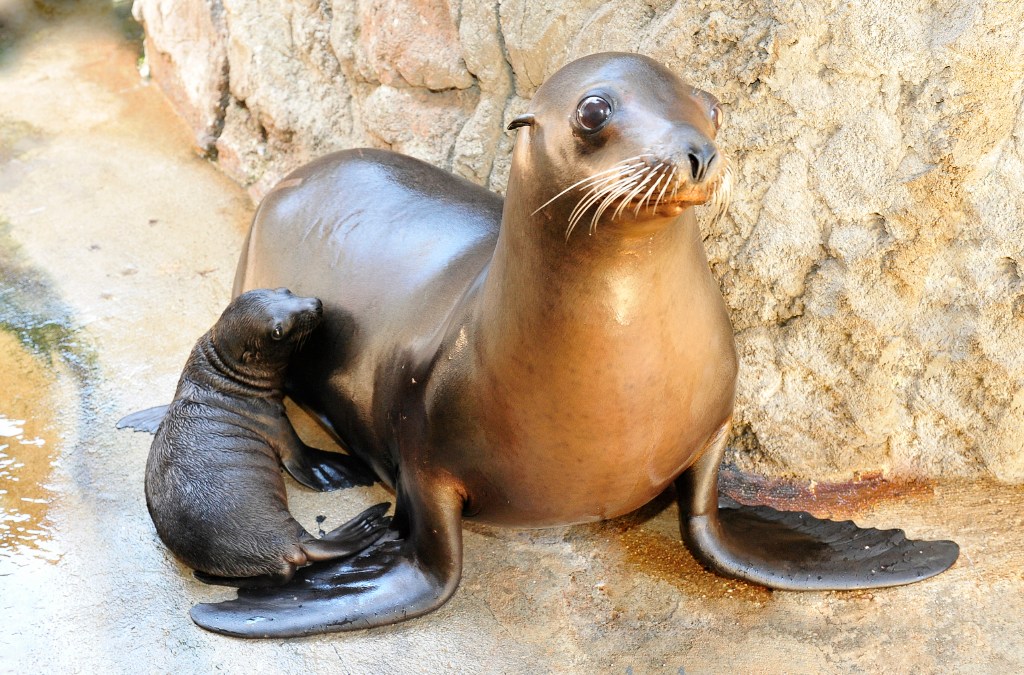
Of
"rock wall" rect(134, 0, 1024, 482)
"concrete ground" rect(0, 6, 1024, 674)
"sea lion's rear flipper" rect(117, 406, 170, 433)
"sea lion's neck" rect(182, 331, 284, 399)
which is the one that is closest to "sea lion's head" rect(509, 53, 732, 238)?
"rock wall" rect(134, 0, 1024, 482)

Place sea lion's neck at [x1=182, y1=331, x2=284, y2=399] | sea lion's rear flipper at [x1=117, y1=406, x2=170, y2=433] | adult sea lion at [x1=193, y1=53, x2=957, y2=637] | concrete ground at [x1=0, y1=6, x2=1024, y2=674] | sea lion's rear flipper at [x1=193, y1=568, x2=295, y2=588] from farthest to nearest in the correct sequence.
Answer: sea lion's rear flipper at [x1=117, y1=406, x2=170, y2=433] → sea lion's neck at [x1=182, y1=331, x2=284, y2=399] → sea lion's rear flipper at [x1=193, y1=568, x2=295, y2=588] → concrete ground at [x1=0, y1=6, x2=1024, y2=674] → adult sea lion at [x1=193, y1=53, x2=957, y2=637]

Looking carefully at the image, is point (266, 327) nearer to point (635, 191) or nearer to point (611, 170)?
point (611, 170)

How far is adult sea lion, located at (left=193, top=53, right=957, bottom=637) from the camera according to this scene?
290cm

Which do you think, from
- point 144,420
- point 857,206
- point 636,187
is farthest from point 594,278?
point 144,420

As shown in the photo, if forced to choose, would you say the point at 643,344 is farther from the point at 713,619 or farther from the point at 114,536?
the point at 114,536

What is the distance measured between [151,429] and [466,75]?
1.92 m

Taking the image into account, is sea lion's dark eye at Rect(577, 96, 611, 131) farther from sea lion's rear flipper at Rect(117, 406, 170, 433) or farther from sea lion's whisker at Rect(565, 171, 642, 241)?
sea lion's rear flipper at Rect(117, 406, 170, 433)

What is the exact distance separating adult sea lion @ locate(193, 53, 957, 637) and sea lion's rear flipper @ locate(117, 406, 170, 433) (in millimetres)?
555

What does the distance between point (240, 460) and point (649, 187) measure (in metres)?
1.96

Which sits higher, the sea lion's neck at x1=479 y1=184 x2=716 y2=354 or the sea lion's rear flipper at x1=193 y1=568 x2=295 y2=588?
the sea lion's neck at x1=479 y1=184 x2=716 y2=354

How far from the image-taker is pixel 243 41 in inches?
231

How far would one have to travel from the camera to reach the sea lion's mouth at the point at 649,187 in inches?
105

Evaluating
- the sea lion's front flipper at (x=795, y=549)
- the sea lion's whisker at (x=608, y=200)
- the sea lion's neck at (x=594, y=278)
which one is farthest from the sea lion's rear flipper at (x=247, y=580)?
the sea lion's whisker at (x=608, y=200)

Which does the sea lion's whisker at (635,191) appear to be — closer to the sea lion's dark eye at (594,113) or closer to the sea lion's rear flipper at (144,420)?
the sea lion's dark eye at (594,113)
